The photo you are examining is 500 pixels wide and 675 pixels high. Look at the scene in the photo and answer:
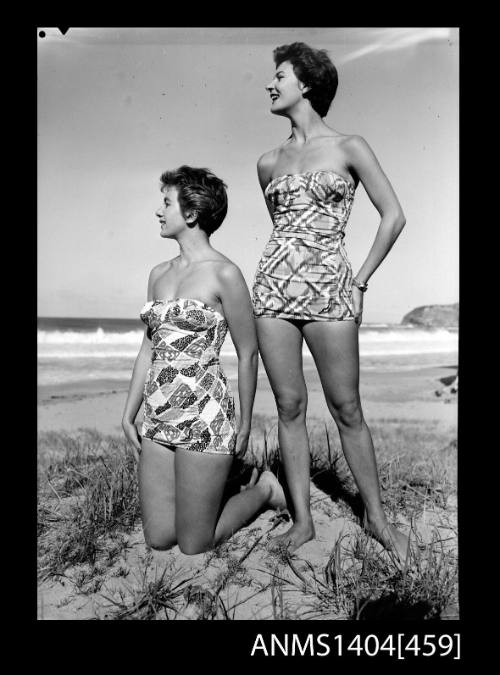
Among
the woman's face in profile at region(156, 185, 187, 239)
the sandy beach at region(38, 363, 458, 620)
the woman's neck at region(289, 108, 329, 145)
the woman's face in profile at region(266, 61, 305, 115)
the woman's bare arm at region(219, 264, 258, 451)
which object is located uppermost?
the woman's face in profile at region(266, 61, 305, 115)

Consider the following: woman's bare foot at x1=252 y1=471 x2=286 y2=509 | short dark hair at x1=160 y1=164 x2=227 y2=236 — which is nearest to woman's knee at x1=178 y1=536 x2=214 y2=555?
woman's bare foot at x1=252 y1=471 x2=286 y2=509

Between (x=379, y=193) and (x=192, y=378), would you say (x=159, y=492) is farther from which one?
(x=379, y=193)

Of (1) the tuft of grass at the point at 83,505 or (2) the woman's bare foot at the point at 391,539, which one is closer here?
(2) the woman's bare foot at the point at 391,539

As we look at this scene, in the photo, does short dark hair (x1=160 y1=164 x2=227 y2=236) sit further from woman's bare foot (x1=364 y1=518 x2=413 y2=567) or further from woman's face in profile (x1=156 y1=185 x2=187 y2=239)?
woman's bare foot (x1=364 y1=518 x2=413 y2=567)

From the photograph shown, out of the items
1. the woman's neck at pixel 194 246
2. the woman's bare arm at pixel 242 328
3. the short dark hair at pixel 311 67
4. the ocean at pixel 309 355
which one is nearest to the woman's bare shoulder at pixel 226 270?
the woman's bare arm at pixel 242 328

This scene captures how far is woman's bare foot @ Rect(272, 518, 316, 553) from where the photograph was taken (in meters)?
2.61

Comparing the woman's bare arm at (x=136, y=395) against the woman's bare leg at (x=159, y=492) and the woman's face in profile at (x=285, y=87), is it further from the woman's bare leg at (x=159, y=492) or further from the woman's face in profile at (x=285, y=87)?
the woman's face in profile at (x=285, y=87)

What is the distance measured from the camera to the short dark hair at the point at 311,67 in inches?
98.4

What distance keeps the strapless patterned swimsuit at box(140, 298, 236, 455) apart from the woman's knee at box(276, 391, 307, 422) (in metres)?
0.28

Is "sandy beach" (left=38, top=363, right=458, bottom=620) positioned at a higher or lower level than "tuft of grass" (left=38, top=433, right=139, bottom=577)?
lower

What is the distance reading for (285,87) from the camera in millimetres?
2543

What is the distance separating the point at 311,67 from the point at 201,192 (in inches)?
31.9

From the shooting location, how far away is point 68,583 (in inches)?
95.4

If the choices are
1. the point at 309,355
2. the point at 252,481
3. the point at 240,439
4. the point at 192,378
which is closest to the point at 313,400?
the point at 309,355
